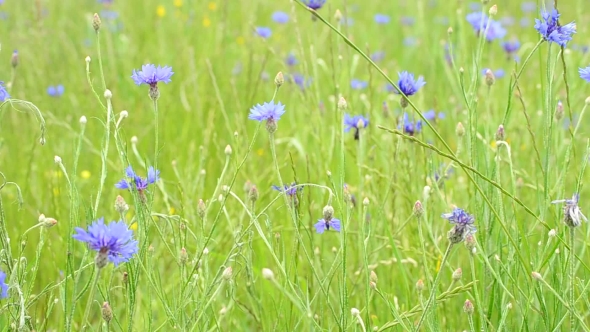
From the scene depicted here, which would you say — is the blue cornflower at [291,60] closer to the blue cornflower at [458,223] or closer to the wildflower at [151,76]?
the wildflower at [151,76]

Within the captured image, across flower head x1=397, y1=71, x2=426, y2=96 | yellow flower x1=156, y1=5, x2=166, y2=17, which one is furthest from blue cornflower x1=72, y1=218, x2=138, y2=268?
yellow flower x1=156, y1=5, x2=166, y2=17

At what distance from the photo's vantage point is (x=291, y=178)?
2182mm

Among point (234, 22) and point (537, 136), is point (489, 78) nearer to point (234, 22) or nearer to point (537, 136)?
point (537, 136)

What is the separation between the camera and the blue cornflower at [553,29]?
111cm

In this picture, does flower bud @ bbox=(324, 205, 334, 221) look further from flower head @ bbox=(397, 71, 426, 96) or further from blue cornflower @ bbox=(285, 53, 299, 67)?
blue cornflower @ bbox=(285, 53, 299, 67)

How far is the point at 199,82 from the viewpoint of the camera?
287 centimetres

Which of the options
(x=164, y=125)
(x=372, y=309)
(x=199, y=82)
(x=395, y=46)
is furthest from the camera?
(x=395, y=46)

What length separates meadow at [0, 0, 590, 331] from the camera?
3.49ft

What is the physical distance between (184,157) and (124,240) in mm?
1469

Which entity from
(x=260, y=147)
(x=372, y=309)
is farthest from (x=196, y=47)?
(x=372, y=309)

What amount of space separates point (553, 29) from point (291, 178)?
3.83 feet

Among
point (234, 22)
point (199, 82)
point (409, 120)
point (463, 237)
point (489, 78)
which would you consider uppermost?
point (234, 22)

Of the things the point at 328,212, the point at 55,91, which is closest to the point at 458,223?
the point at 328,212

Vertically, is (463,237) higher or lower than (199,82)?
lower
